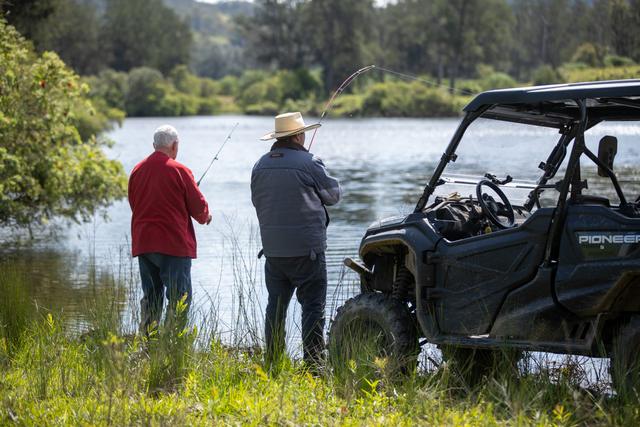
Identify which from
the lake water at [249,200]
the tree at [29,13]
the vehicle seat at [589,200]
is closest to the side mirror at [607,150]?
the lake water at [249,200]

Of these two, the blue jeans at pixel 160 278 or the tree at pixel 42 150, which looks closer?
the blue jeans at pixel 160 278

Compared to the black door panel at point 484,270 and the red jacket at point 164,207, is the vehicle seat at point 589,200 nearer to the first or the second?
the black door panel at point 484,270

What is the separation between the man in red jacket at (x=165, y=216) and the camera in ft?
25.0

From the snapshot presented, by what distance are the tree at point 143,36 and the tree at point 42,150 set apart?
97.2 metres

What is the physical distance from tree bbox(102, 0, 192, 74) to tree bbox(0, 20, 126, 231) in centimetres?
9723

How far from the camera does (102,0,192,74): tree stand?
116562 millimetres

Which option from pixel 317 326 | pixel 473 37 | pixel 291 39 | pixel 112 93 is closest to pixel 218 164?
pixel 317 326

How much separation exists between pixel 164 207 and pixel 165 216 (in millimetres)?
71

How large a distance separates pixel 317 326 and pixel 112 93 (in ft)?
263

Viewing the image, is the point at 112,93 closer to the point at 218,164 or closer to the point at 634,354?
the point at 218,164

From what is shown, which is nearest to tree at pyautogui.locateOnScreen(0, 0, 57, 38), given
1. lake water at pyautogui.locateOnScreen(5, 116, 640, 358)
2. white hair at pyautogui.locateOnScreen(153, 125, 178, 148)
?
lake water at pyautogui.locateOnScreen(5, 116, 640, 358)

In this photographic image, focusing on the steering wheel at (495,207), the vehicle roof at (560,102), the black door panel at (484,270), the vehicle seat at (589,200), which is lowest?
the black door panel at (484,270)

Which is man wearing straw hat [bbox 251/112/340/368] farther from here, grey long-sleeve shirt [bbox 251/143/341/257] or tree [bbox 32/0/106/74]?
tree [bbox 32/0/106/74]

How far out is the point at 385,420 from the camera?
17.6 feet
